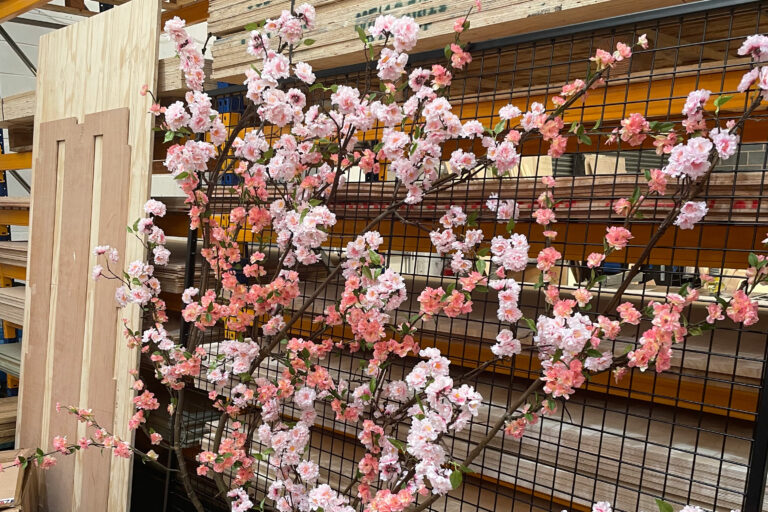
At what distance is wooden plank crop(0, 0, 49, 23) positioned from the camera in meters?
Answer: 2.59

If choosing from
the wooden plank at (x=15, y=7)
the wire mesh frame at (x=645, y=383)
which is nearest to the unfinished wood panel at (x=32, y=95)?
the wooden plank at (x=15, y=7)

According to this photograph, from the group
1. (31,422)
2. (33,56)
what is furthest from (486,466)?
(33,56)

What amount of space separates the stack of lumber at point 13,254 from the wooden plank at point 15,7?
3.41 feet

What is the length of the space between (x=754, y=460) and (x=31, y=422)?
8.21 ft

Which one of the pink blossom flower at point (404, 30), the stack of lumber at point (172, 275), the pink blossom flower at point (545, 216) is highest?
the pink blossom flower at point (404, 30)

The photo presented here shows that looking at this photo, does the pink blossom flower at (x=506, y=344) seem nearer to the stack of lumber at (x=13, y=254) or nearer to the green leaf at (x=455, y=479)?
the green leaf at (x=455, y=479)

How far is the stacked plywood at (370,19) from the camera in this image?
130cm

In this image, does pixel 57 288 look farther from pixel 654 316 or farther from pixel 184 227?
pixel 654 316

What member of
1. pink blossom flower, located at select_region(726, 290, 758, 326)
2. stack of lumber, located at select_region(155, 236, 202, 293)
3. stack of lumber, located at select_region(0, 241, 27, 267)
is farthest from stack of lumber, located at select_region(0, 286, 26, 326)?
pink blossom flower, located at select_region(726, 290, 758, 326)

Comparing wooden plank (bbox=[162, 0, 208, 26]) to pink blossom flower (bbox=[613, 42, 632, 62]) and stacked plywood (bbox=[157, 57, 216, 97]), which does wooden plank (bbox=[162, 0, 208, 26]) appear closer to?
stacked plywood (bbox=[157, 57, 216, 97])

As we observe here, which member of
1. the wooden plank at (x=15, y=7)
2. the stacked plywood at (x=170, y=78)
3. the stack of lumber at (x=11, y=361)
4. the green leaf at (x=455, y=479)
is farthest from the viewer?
the stack of lumber at (x=11, y=361)

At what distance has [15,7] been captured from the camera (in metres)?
2.70

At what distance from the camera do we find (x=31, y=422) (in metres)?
2.50

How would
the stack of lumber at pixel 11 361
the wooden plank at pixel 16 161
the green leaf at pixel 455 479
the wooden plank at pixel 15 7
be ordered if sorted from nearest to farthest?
the green leaf at pixel 455 479
the wooden plank at pixel 15 7
the stack of lumber at pixel 11 361
the wooden plank at pixel 16 161
